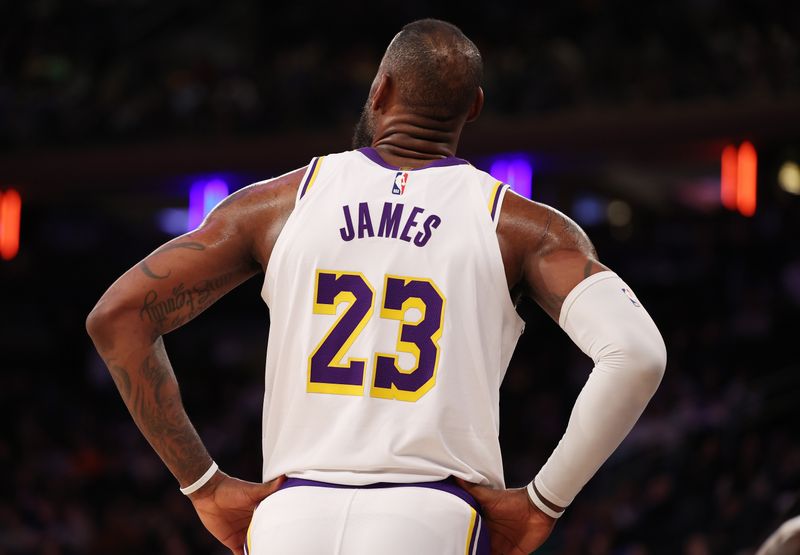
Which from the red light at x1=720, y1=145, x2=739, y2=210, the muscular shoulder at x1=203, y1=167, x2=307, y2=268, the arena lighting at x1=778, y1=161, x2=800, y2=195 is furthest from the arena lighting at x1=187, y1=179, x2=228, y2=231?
the muscular shoulder at x1=203, y1=167, x2=307, y2=268

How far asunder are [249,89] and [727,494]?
8.30 m

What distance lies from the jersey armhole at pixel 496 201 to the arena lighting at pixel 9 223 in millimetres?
14642

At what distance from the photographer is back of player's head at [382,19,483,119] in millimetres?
2643

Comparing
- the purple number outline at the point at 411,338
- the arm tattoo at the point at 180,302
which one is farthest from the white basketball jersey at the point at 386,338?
the arm tattoo at the point at 180,302

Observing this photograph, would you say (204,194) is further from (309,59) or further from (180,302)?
(180,302)

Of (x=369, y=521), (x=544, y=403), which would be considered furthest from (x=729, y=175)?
(x=369, y=521)

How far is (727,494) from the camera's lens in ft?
31.1

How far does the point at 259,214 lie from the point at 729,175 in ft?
41.6

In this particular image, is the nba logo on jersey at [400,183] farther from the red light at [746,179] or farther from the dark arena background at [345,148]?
the red light at [746,179]

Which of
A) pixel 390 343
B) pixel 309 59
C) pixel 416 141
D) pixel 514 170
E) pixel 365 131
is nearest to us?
pixel 390 343

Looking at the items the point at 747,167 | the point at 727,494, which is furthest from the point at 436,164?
the point at 747,167

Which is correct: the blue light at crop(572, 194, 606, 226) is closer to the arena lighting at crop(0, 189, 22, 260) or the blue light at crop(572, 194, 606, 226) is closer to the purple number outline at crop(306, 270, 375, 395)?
the arena lighting at crop(0, 189, 22, 260)

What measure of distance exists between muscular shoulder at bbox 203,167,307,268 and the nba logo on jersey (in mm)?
220

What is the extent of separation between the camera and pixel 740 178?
1433 centimetres
